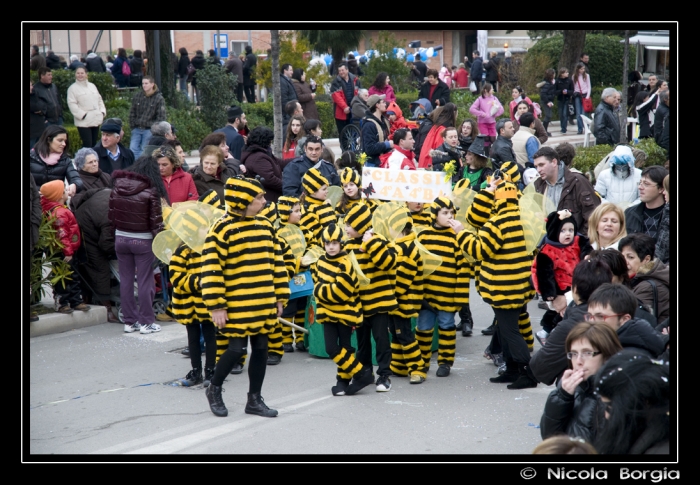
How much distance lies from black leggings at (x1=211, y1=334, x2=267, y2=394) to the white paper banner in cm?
250

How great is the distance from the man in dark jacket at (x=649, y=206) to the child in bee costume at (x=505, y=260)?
1.15m

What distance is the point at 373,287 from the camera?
23.4 feet

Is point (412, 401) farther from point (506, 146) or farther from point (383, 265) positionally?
Result: point (506, 146)

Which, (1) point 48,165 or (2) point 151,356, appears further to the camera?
(1) point 48,165

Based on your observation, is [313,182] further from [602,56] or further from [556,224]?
[602,56]

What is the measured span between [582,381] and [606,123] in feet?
40.6

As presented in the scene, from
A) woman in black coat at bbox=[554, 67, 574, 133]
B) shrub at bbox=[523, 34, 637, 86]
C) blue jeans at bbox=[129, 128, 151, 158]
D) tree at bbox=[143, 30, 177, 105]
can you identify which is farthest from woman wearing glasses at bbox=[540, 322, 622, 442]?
shrub at bbox=[523, 34, 637, 86]

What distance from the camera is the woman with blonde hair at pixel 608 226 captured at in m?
6.77

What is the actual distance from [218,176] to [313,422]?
3833 millimetres

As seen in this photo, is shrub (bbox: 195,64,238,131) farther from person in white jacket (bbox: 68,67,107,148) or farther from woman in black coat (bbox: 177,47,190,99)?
woman in black coat (bbox: 177,47,190,99)

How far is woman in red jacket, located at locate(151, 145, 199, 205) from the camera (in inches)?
357

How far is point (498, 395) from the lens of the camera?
278 inches

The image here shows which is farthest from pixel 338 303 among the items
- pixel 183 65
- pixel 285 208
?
pixel 183 65
